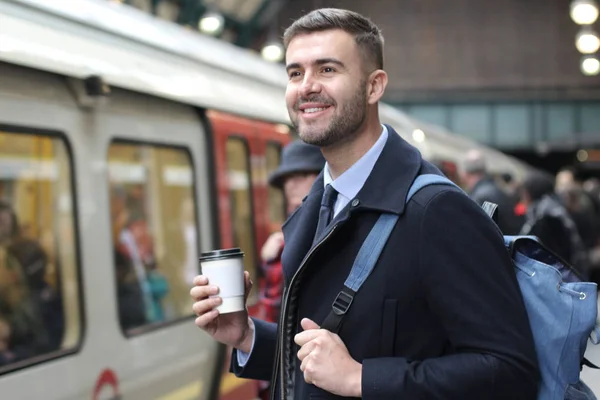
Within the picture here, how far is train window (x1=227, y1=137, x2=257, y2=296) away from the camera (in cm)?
587

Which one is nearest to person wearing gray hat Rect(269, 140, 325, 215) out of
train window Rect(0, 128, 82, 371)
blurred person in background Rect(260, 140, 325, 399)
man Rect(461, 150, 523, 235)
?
blurred person in background Rect(260, 140, 325, 399)

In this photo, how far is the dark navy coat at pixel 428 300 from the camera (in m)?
1.87

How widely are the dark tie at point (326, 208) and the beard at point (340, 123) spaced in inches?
5.6

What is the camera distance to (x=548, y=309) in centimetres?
194

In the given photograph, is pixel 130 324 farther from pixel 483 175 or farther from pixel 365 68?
pixel 483 175

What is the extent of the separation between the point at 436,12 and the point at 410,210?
38658mm

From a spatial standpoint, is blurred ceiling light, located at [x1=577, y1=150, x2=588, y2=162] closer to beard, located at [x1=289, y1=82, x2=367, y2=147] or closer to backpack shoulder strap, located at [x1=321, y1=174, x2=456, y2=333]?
beard, located at [x1=289, y1=82, x2=367, y2=147]

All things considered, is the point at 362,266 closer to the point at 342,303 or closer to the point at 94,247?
the point at 342,303

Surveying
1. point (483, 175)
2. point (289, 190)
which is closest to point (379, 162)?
point (289, 190)

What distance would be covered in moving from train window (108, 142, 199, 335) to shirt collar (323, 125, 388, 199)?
97.5 inches

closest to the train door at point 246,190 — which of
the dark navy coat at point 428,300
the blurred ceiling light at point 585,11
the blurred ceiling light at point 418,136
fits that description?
the dark navy coat at point 428,300

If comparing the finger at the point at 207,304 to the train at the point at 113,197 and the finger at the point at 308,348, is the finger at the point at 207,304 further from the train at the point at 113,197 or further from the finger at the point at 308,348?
the train at the point at 113,197

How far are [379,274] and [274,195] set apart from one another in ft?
15.9

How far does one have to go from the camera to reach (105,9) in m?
5.01
